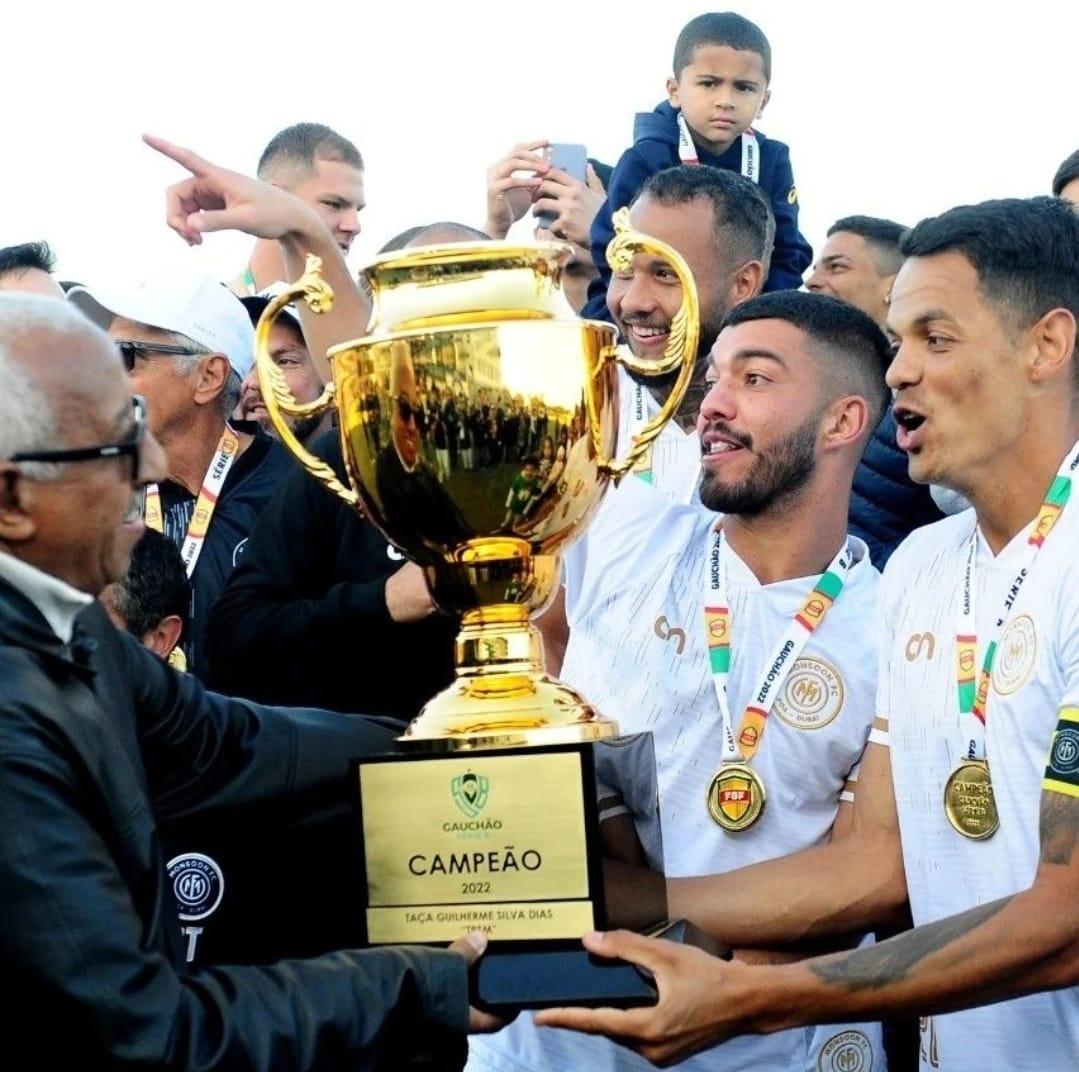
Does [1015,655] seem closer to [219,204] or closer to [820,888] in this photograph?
[820,888]

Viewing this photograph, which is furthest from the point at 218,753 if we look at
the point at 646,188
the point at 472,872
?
the point at 646,188

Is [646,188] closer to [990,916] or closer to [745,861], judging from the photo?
[745,861]

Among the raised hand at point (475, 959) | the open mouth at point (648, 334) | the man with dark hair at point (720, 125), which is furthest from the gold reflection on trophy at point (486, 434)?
the man with dark hair at point (720, 125)

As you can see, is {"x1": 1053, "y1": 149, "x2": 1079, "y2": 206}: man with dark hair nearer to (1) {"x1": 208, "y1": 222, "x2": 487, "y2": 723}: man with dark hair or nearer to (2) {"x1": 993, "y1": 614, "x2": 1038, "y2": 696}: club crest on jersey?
(1) {"x1": 208, "y1": 222, "x2": 487, "y2": 723}: man with dark hair

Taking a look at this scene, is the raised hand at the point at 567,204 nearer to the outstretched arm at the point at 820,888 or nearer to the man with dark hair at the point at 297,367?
the man with dark hair at the point at 297,367

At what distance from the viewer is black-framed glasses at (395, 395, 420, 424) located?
9.57 feet

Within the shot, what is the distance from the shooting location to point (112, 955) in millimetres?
2391

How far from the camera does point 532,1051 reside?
3.74 metres

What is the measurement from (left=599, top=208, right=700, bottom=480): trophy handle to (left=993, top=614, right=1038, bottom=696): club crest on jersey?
720 mm

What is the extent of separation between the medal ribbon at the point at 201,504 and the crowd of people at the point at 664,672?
1cm

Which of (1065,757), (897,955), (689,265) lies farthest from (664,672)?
(689,265)

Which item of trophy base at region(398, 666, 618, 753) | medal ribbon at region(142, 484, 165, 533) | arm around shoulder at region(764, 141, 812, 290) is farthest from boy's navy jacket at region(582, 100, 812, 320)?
trophy base at region(398, 666, 618, 753)

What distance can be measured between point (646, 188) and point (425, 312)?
7.81 feet

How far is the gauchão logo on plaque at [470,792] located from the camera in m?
2.83
